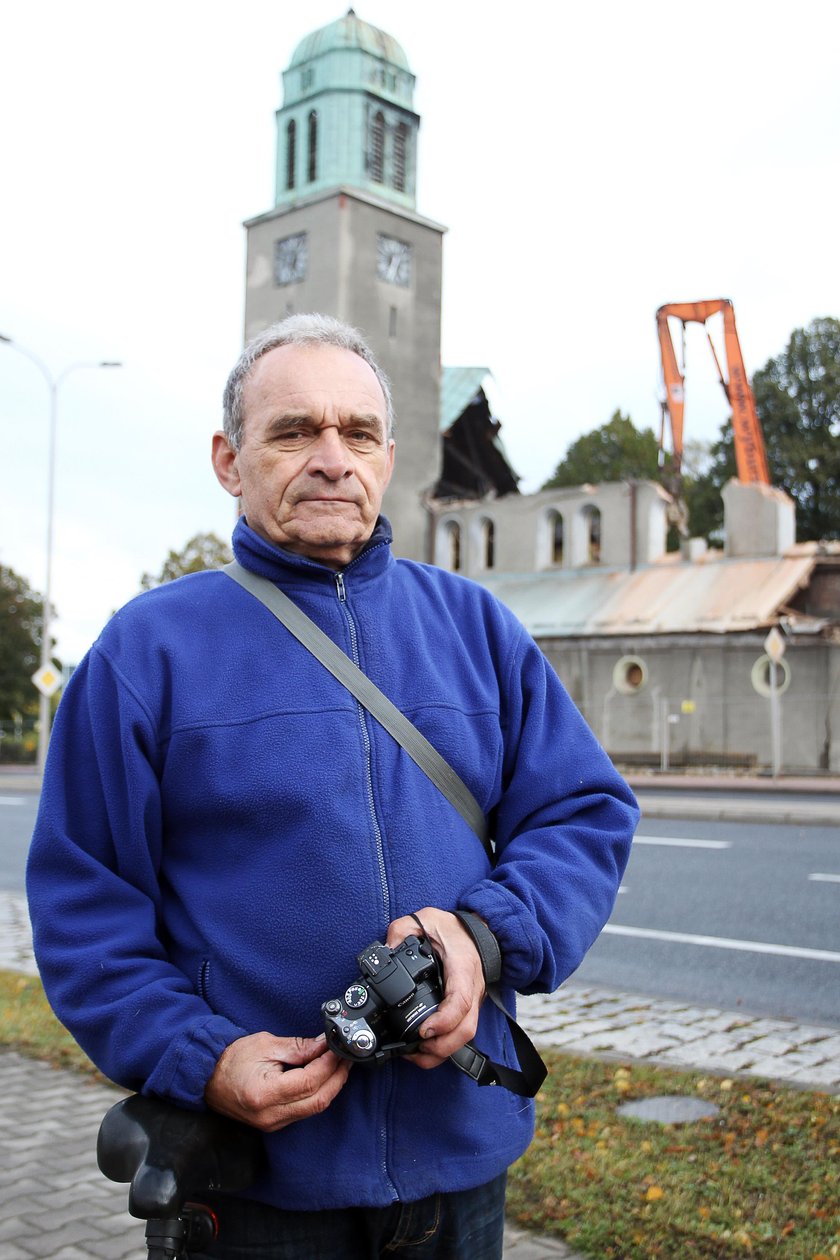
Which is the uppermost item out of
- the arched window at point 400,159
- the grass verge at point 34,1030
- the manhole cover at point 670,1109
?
the arched window at point 400,159

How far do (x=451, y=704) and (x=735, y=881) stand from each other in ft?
33.7

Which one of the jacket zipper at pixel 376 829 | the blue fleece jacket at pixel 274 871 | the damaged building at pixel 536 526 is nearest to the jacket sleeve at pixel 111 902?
the blue fleece jacket at pixel 274 871

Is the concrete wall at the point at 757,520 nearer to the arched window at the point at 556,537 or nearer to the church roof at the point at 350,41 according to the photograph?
the arched window at the point at 556,537

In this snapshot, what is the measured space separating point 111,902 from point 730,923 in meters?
8.57

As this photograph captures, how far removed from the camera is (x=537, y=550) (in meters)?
39.6

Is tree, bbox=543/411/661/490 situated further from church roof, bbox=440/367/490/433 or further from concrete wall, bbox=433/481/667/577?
concrete wall, bbox=433/481/667/577

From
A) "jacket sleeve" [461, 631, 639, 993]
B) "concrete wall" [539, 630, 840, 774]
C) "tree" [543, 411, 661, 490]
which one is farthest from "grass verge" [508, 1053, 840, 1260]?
"tree" [543, 411, 661, 490]

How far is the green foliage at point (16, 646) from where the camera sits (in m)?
53.4

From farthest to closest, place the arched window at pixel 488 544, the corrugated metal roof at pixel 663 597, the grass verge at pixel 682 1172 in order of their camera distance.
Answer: the arched window at pixel 488 544 → the corrugated metal roof at pixel 663 597 → the grass verge at pixel 682 1172

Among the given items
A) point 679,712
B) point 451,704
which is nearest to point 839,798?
point 679,712

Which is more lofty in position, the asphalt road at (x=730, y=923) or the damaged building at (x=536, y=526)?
the damaged building at (x=536, y=526)

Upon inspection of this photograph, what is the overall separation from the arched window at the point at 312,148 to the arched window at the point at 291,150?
→ 70 cm

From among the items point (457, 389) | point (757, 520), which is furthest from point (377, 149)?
point (757, 520)

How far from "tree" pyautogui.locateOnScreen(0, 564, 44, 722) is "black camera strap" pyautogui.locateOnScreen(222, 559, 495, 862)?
53.5m
